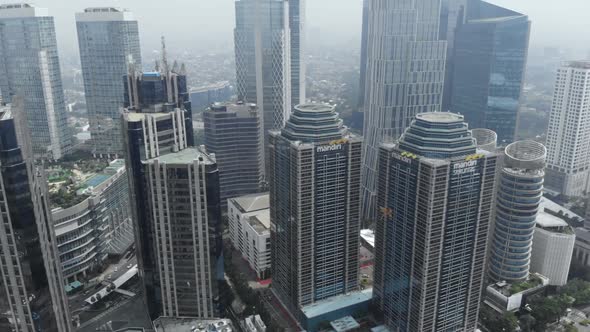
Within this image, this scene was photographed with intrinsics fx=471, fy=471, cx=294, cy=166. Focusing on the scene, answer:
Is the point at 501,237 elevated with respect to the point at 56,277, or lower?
lower

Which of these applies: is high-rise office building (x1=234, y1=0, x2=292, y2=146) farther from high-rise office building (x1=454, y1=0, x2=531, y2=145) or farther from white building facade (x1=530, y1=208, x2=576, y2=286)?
white building facade (x1=530, y1=208, x2=576, y2=286)

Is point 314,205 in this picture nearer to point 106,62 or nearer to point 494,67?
point 106,62

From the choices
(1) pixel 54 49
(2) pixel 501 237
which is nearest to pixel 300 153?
(2) pixel 501 237

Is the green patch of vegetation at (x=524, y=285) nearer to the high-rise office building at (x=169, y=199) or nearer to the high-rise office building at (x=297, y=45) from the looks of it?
the high-rise office building at (x=169, y=199)

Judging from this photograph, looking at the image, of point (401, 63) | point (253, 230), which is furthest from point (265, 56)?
point (253, 230)

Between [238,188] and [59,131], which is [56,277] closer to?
[238,188]

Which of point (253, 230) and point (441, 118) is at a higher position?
point (441, 118)
